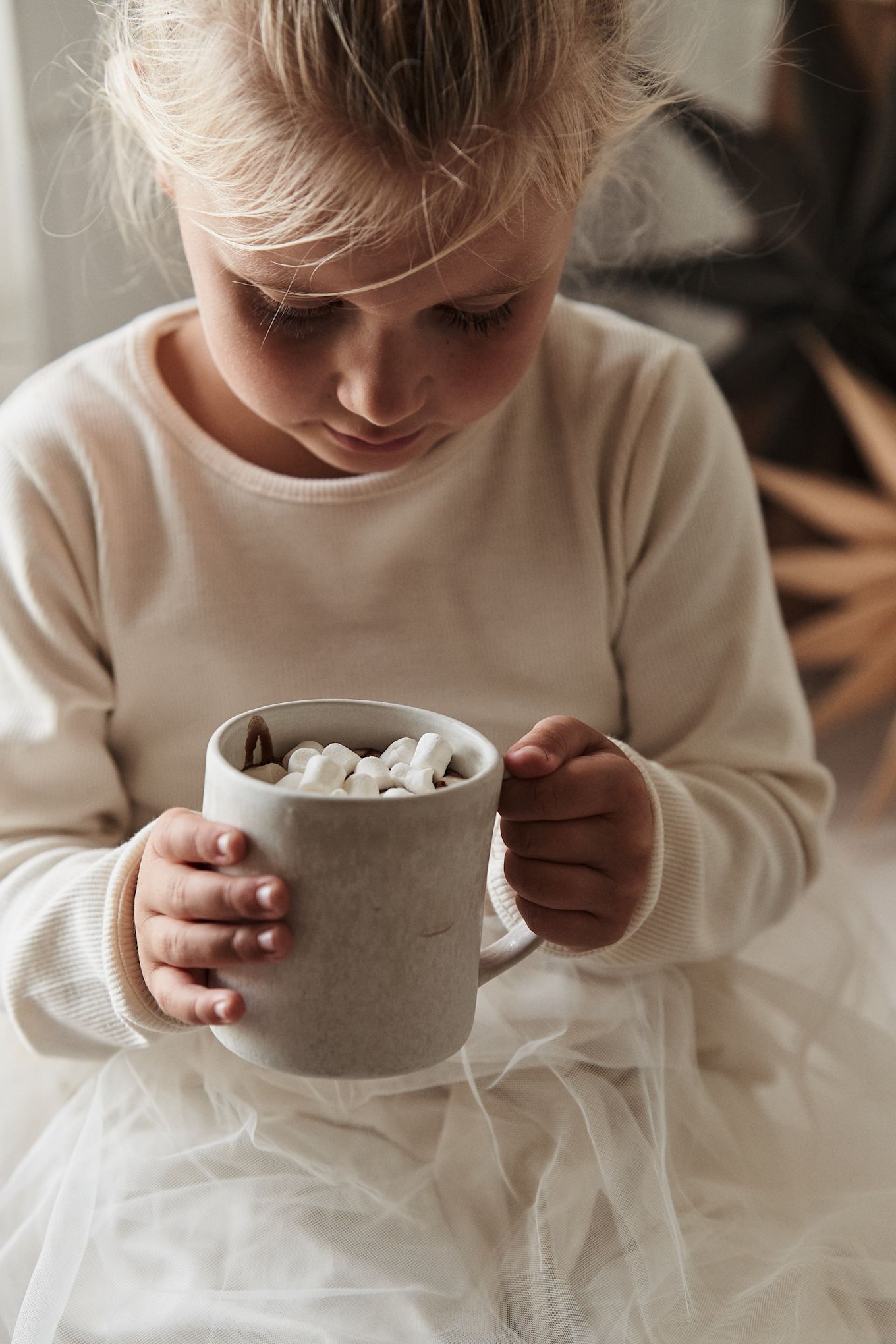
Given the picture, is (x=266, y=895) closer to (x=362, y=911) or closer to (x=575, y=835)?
(x=362, y=911)

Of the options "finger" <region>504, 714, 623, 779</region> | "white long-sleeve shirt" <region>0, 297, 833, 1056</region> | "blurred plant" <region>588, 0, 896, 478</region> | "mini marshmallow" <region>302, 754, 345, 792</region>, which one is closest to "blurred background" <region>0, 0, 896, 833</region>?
"blurred plant" <region>588, 0, 896, 478</region>

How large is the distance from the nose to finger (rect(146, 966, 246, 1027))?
250 mm

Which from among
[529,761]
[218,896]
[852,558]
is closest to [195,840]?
[218,896]

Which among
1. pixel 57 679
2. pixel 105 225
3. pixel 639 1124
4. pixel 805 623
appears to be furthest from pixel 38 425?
pixel 805 623

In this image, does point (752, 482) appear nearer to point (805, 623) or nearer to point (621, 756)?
point (621, 756)

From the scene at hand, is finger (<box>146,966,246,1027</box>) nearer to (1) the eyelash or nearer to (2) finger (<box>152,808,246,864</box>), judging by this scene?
(2) finger (<box>152,808,246,864</box>)

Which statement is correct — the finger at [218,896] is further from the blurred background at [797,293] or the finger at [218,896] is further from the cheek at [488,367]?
the blurred background at [797,293]

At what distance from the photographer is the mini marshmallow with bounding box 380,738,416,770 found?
0.46 metres

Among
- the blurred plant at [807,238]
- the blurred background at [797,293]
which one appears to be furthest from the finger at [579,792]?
the blurred plant at [807,238]

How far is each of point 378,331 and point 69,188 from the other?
0.53 metres

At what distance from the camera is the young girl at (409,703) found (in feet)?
1.67

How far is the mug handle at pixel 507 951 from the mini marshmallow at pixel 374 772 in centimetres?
10

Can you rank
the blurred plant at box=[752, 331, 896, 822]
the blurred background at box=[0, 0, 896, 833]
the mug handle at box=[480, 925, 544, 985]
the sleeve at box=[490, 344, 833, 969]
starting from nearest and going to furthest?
the mug handle at box=[480, 925, 544, 985], the sleeve at box=[490, 344, 833, 969], the blurred background at box=[0, 0, 896, 833], the blurred plant at box=[752, 331, 896, 822]

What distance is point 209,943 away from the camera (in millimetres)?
453
